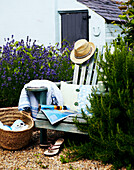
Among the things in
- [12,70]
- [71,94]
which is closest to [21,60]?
[12,70]

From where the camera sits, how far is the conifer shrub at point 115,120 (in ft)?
9.80

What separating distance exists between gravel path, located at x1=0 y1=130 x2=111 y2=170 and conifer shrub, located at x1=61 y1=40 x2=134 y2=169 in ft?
0.32

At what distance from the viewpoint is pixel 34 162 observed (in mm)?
3436

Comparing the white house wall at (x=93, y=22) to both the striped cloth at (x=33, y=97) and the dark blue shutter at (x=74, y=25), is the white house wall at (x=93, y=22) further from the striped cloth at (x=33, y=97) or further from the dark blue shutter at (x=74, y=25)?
the striped cloth at (x=33, y=97)

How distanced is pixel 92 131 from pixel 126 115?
17.0 inches

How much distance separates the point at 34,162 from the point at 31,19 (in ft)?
18.9

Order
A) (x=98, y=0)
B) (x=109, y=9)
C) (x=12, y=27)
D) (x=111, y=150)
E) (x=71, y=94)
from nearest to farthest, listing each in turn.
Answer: (x=111, y=150), (x=71, y=94), (x=12, y=27), (x=109, y=9), (x=98, y=0)

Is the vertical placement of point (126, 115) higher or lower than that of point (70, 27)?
lower

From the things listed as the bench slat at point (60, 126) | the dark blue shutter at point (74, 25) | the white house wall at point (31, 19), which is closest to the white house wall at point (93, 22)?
the white house wall at point (31, 19)

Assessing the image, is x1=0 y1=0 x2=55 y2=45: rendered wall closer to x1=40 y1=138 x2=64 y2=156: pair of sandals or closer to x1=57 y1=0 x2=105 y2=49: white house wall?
x1=57 y1=0 x2=105 y2=49: white house wall

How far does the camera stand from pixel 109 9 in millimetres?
9172

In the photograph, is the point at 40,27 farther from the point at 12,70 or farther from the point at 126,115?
the point at 126,115

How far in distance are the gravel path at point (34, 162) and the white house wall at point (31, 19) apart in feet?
16.8

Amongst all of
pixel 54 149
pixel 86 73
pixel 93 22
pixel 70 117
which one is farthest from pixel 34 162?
pixel 93 22
